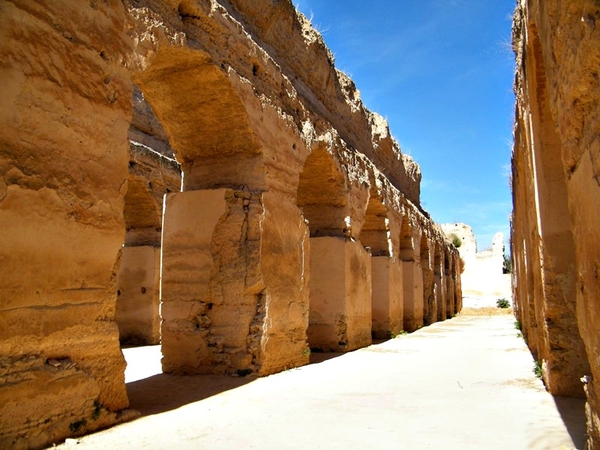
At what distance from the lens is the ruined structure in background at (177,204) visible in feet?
11.1

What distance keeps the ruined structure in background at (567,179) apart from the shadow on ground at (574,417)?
0.18 meters

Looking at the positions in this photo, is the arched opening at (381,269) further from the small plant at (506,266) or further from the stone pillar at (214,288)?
the small plant at (506,266)

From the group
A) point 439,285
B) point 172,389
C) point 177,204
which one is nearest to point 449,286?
point 439,285

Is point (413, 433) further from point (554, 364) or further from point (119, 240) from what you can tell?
point (119, 240)

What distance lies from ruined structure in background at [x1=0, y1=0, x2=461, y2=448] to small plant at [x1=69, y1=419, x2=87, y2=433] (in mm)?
19

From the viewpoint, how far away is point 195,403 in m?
4.60

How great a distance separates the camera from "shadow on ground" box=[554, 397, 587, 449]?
3.40 m

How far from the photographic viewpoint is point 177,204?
6.32m

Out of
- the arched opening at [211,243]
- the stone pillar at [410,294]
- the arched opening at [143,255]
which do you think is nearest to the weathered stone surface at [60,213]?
the arched opening at [211,243]

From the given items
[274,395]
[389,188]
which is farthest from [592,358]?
[389,188]

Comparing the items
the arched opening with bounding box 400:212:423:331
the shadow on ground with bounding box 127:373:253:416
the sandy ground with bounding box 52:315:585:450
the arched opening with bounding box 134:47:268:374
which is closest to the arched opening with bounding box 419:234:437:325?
the arched opening with bounding box 400:212:423:331

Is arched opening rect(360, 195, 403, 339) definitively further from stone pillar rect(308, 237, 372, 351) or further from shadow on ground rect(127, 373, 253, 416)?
shadow on ground rect(127, 373, 253, 416)

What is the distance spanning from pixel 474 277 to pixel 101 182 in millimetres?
35341

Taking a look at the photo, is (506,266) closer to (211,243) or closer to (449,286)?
(449,286)
